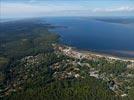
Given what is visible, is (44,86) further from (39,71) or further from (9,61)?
(9,61)

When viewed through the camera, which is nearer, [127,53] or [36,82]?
[36,82]

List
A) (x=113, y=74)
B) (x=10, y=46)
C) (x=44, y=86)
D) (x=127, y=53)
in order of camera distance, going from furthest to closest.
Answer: (x=10, y=46) < (x=127, y=53) < (x=113, y=74) < (x=44, y=86)

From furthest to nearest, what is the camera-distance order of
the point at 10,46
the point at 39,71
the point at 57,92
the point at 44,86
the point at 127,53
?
the point at 10,46 → the point at 127,53 → the point at 39,71 → the point at 44,86 → the point at 57,92

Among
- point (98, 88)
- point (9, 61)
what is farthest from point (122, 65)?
point (9, 61)

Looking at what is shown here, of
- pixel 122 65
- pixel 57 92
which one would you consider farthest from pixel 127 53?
pixel 57 92

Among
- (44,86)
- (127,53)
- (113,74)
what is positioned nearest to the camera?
(44,86)

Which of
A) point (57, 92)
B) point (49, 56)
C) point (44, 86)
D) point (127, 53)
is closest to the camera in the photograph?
point (57, 92)

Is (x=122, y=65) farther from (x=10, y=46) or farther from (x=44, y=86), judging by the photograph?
(x=10, y=46)

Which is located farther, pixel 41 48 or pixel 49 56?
pixel 41 48
